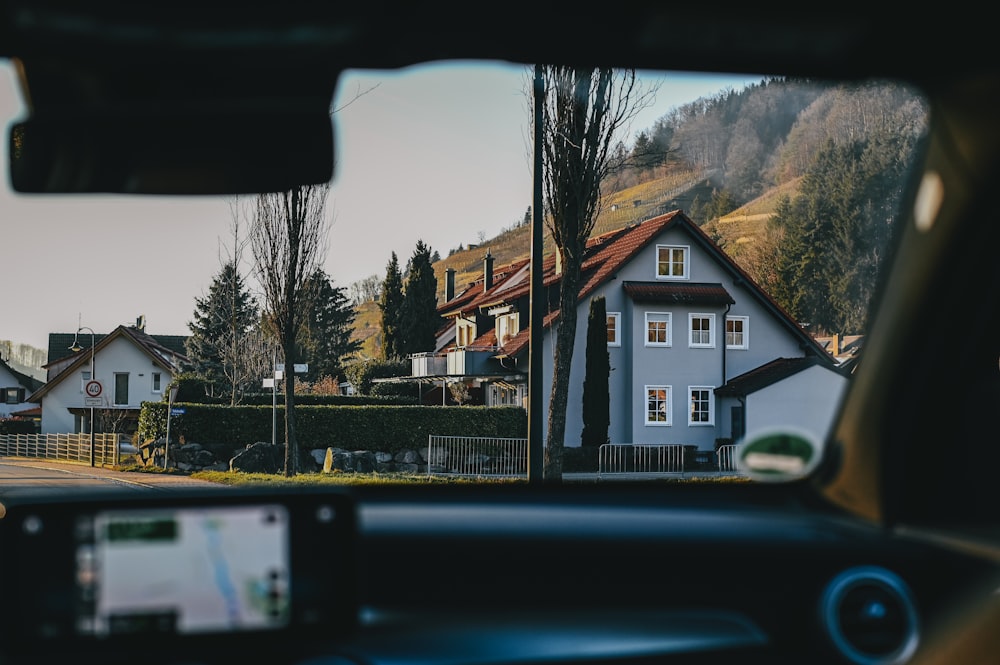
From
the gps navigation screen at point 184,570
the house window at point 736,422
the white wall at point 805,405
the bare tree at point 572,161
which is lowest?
the gps navigation screen at point 184,570

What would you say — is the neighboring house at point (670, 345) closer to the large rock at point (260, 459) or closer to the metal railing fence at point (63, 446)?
the large rock at point (260, 459)

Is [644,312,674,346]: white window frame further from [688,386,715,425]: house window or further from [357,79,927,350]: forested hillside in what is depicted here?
[357,79,927,350]: forested hillside

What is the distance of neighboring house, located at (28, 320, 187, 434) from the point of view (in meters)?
1.92

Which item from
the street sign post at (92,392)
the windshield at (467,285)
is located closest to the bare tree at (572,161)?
the windshield at (467,285)

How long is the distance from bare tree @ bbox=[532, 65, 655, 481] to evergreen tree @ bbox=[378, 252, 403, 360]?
20.0 inches

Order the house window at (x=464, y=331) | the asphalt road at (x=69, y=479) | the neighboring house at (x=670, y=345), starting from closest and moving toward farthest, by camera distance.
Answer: the asphalt road at (x=69, y=479)
the neighboring house at (x=670, y=345)
the house window at (x=464, y=331)

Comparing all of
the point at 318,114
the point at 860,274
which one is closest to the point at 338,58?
the point at 318,114

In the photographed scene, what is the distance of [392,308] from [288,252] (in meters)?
0.75

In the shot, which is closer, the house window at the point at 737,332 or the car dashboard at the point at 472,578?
the car dashboard at the point at 472,578

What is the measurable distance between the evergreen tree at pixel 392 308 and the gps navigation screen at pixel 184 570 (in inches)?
27.0

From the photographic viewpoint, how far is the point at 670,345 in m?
3.99

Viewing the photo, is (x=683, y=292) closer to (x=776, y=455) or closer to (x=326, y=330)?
(x=326, y=330)

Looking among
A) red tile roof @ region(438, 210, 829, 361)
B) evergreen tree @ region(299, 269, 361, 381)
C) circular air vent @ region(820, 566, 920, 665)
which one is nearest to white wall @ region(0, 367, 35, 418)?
evergreen tree @ region(299, 269, 361, 381)

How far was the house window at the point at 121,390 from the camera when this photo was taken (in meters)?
2.18
